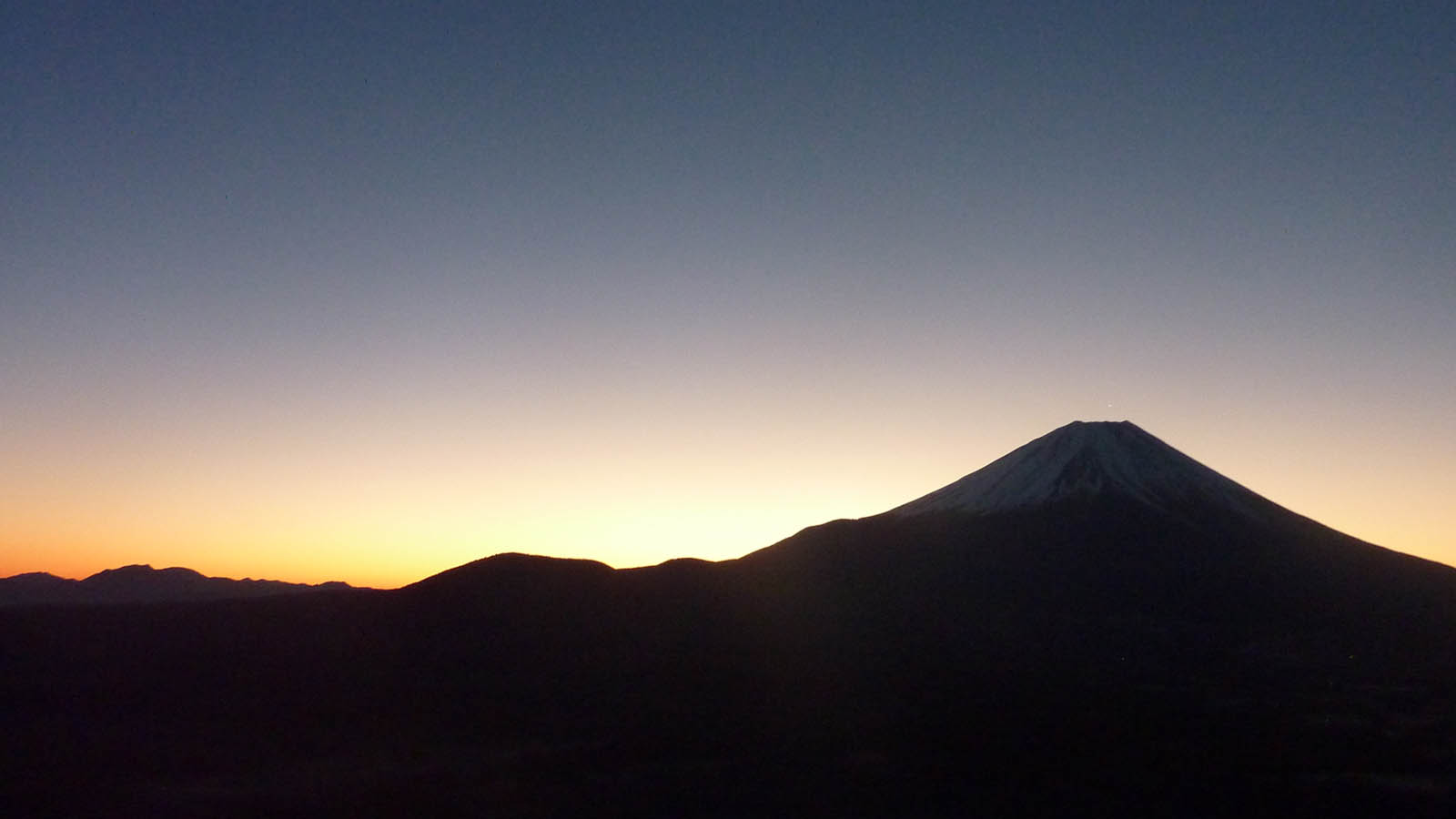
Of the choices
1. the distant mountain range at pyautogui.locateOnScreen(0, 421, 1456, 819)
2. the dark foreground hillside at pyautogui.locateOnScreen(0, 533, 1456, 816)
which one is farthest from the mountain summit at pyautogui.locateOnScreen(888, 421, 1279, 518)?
the dark foreground hillside at pyautogui.locateOnScreen(0, 533, 1456, 816)

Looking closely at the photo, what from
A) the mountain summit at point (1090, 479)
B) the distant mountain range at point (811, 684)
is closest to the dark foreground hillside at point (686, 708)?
the distant mountain range at point (811, 684)

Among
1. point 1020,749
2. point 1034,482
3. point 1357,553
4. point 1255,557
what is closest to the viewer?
point 1020,749

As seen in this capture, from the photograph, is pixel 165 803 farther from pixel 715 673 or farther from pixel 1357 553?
pixel 1357 553

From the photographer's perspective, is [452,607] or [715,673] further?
[452,607]

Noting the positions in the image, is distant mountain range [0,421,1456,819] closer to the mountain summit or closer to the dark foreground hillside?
the dark foreground hillside

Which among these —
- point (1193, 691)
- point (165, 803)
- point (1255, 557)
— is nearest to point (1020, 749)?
point (1193, 691)

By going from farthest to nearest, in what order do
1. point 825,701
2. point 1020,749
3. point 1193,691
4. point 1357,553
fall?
point 1357,553 < point 1193,691 < point 825,701 < point 1020,749
